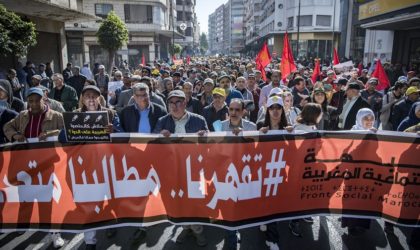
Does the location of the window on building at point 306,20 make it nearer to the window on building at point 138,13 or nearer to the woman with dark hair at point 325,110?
the window on building at point 138,13

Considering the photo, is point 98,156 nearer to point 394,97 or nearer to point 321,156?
point 321,156

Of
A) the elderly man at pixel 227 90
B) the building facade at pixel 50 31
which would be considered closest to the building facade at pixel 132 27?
the building facade at pixel 50 31

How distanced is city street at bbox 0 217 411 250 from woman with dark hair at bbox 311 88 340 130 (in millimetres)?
2277

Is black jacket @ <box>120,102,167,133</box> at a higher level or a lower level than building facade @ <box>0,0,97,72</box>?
lower

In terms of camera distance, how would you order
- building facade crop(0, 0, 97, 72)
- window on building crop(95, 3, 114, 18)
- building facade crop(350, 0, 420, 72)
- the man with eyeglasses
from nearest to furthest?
the man with eyeglasses, building facade crop(0, 0, 97, 72), building facade crop(350, 0, 420, 72), window on building crop(95, 3, 114, 18)

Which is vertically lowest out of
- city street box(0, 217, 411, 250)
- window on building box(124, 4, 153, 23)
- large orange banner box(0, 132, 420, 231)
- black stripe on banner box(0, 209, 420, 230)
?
city street box(0, 217, 411, 250)

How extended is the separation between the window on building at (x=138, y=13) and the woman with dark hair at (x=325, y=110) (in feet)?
124

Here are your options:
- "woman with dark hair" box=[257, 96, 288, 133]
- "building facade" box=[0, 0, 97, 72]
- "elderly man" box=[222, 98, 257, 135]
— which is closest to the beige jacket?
"elderly man" box=[222, 98, 257, 135]

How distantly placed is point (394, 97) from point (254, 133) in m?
5.16

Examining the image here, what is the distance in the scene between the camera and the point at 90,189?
4.02m

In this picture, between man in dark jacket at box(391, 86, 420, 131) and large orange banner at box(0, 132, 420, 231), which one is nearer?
large orange banner at box(0, 132, 420, 231)

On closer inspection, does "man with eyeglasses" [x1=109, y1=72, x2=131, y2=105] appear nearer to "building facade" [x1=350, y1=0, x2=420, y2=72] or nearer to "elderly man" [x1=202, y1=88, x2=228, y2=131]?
"elderly man" [x1=202, y1=88, x2=228, y2=131]

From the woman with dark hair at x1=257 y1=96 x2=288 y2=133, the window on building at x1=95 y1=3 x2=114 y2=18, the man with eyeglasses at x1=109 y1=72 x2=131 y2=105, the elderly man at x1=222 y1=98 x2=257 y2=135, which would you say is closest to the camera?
the woman with dark hair at x1=257 y1=96 x2=288 y2=133

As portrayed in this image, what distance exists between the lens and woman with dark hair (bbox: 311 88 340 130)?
22.3ft
